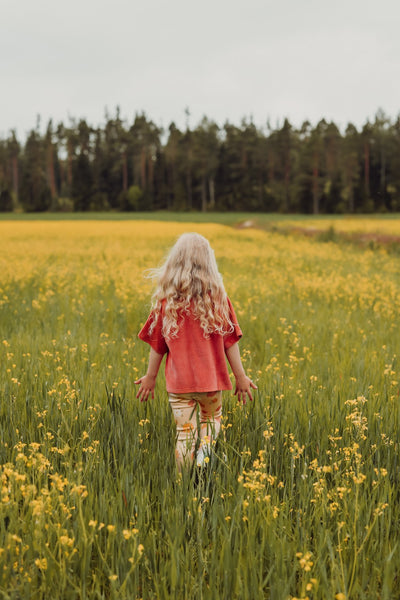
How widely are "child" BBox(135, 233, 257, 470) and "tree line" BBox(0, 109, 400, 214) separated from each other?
65171mm

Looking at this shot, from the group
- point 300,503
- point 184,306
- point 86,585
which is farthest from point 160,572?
point 184,306

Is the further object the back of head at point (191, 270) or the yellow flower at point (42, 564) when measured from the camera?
the back of head at point (191, 270)

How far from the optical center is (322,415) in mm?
3426

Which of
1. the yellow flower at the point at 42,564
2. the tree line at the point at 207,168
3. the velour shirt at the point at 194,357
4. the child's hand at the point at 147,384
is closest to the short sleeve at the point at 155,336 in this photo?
the velour shirt at the point at 194,357

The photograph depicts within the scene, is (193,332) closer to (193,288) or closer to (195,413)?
(193,288)

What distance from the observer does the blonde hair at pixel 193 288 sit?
9.95ft

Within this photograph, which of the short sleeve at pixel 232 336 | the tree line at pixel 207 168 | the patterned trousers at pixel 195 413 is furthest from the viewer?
the tree line at pixel 207 168

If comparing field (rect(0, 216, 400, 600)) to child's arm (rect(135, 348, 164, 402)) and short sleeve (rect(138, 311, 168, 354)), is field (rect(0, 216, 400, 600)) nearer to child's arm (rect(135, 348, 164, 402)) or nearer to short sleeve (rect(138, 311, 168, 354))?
child's arm (rect(135, 348, 164, 402))

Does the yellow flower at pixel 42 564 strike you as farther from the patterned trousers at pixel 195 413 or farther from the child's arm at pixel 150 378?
the child's arm at pixel 150 378

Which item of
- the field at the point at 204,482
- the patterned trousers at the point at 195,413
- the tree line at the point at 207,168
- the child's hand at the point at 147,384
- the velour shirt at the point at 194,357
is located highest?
the tree line at the point at 207,168

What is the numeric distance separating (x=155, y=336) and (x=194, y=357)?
0.29m

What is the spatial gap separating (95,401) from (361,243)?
70.4 ft

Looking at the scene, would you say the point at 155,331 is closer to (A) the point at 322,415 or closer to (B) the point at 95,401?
(B) the point at 95,401

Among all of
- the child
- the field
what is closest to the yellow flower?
the field
